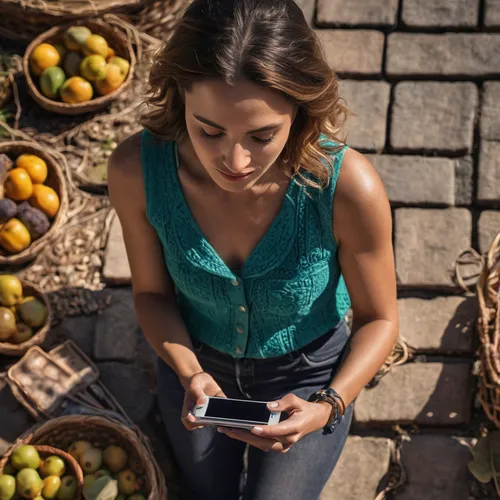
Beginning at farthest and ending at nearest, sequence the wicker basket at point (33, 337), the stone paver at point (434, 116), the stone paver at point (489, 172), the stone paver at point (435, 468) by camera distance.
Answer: the stone paver at point (434, 116)
the stone paver at point (489, 172)
the wicker basket at point (33, 337)
the stone paver at point (435, 468)

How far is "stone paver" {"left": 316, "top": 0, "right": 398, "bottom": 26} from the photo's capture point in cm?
469

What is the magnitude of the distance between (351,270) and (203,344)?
2.39ft

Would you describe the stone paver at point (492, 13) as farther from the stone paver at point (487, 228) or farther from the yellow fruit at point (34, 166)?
the yellow fruit at point (34, 166)

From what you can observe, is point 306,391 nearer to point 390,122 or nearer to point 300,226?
point 300,226

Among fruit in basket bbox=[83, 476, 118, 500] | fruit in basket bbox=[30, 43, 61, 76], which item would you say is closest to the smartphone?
fruit in basket bbox=[83, 476, 118, 500]

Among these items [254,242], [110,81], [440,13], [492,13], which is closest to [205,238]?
[254,242]

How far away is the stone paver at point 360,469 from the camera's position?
3.57 m

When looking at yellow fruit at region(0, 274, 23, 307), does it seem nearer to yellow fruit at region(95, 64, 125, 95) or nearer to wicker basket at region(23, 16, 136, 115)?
wicker basket at region(23, 16, 136, 115)

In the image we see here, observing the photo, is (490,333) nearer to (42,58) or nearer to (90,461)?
(90,461)

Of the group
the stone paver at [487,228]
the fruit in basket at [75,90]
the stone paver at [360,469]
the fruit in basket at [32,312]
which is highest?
the fruit in basket at [75,90]

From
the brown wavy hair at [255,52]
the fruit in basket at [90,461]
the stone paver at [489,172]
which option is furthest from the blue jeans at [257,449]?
the stone paver at [489,172]

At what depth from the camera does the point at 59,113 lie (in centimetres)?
462

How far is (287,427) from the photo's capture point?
2.60 m

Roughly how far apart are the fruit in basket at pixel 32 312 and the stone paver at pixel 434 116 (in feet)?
6.61
